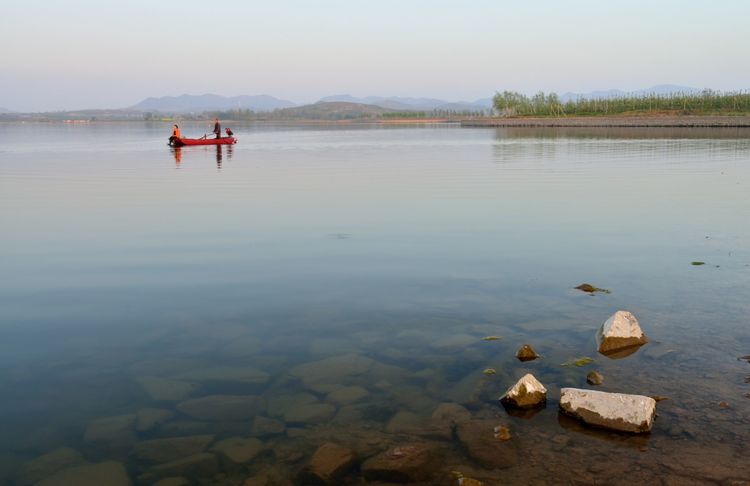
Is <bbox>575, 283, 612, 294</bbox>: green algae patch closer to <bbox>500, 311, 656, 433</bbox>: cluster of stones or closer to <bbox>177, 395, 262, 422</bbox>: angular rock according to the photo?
<bbox>500, 311, 656, 433</bbox>: cluster of stones

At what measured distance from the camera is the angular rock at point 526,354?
7.84 m

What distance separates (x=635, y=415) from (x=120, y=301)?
8201mm

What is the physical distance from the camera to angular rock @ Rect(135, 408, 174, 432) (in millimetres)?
6492

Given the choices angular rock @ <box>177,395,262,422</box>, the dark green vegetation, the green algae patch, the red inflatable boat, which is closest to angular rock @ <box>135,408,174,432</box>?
angular rock @ <box>177,395,262,422</box>

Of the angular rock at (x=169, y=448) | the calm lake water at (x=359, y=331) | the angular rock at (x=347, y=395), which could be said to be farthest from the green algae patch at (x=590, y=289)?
the angular rock at (x=169, y=448)

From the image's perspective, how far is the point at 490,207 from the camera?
19547 mm

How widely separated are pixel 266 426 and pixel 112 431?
1.57 m

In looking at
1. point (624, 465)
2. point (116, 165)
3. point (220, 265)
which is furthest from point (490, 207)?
point (116, 165)

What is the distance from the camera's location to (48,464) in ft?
19.1

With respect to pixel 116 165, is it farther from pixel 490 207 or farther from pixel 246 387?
pixel 246 387

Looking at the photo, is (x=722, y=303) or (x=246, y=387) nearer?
(x=246, y=387)

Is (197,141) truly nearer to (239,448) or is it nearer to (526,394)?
(239,448)

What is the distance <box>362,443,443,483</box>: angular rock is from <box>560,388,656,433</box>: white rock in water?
1.54 metres

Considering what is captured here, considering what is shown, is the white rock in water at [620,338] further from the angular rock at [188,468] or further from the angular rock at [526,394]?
the angular rock at [188,468]
